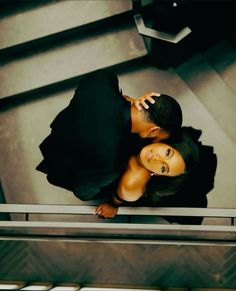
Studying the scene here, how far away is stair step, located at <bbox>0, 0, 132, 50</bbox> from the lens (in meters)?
3.61

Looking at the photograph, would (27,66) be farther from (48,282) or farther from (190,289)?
(190,289)

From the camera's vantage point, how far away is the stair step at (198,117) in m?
3.68

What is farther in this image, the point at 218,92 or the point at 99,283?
the point at 218,92

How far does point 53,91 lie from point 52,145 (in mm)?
1164

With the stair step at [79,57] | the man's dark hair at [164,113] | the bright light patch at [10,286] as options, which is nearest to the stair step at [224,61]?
the stair step at [79,57]

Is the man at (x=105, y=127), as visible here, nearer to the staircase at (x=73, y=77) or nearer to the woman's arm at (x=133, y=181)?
the woman's arm at (x=133, y=181)

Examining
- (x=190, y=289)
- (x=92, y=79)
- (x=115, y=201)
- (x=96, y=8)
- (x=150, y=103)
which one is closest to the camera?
(x=150, y=103)

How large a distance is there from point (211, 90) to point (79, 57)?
1.34 metres

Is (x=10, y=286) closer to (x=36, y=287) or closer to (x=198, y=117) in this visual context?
(x=36, y=287)

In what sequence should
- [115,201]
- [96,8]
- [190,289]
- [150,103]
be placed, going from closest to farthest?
[150,103] → [115,201] → [190,289] → [96,8]

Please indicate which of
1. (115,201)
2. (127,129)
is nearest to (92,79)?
(127,129)

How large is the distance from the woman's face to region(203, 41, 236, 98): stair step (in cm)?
211

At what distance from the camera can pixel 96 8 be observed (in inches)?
143

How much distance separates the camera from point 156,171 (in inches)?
81.6
